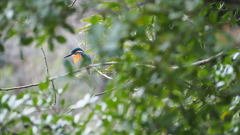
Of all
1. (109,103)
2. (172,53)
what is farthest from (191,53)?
(109,103)

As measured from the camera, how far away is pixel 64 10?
0.78 meters

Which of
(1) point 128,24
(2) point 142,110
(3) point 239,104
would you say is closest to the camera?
(1) point 128,24

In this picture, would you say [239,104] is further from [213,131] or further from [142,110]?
[142,110]

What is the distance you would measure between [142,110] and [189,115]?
0.49ft

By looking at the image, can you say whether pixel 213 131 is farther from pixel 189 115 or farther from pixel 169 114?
pixel 169 114

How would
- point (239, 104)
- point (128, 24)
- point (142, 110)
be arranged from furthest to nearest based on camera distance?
1. point (239, 104)
2. point (142, 110)
3. point (128, 24)

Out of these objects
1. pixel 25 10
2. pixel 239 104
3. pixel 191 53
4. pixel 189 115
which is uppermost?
pixel 25 10

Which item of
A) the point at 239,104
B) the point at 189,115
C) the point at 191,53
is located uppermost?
the point at 191,53

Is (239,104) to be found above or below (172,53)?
below

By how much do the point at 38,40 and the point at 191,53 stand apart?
14.4 inches

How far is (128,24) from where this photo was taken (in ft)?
2.19

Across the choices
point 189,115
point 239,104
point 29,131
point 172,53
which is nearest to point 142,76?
point 172,53

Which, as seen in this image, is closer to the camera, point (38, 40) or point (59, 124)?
point (38, 40)

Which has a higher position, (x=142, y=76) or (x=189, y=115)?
(x=142, y=76)
